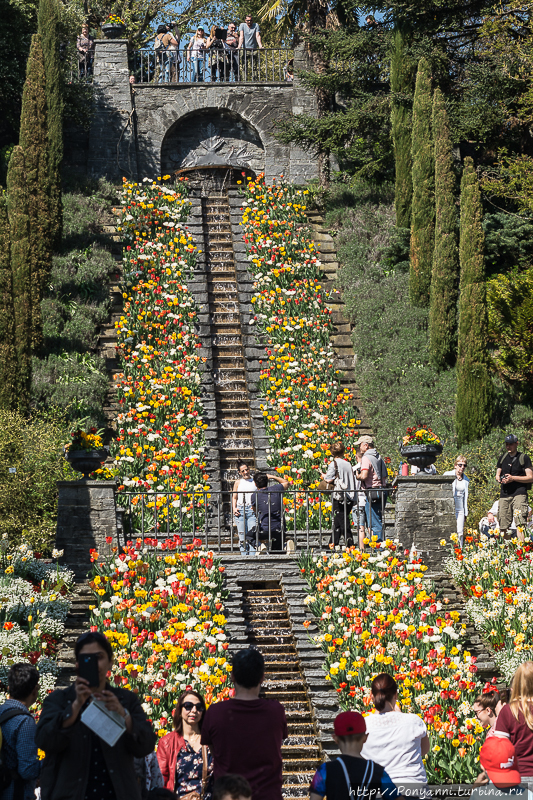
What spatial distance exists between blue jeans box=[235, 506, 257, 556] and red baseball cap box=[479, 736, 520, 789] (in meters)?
7.28

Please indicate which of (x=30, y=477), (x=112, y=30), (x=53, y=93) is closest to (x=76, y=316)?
(x=30, y=477)

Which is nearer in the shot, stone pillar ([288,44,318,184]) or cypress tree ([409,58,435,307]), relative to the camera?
cypress tree ([409,58,435,307])

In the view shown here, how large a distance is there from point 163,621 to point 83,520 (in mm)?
2482

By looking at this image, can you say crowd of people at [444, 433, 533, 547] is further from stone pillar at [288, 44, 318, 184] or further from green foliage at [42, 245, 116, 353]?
stone pillar at [288, 44, 318, 184]

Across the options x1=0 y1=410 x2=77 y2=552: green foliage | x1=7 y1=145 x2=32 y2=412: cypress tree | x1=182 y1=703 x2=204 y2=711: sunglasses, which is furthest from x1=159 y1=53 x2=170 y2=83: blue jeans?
x1=182 y1=703 x2=204 y2=711: sunglasses

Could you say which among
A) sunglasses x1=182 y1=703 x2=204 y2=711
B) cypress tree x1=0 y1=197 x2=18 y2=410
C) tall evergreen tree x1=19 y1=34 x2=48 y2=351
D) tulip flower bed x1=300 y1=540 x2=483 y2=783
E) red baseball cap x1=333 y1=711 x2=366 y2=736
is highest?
tall evergreen tree x1=19 y1=34 x2=48 y2=351

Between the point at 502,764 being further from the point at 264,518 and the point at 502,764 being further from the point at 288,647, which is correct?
the point at 264,518

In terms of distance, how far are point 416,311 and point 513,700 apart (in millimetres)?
15518

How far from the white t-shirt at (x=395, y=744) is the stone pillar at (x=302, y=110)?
2135 centimetres

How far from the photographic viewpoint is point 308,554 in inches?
479

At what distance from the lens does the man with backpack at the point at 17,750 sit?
567 cm

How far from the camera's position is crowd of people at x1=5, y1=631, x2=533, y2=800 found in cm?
489

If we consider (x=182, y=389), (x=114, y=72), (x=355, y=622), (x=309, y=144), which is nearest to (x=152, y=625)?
(x=355, y=622)

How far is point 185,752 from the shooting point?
6.44 meters
